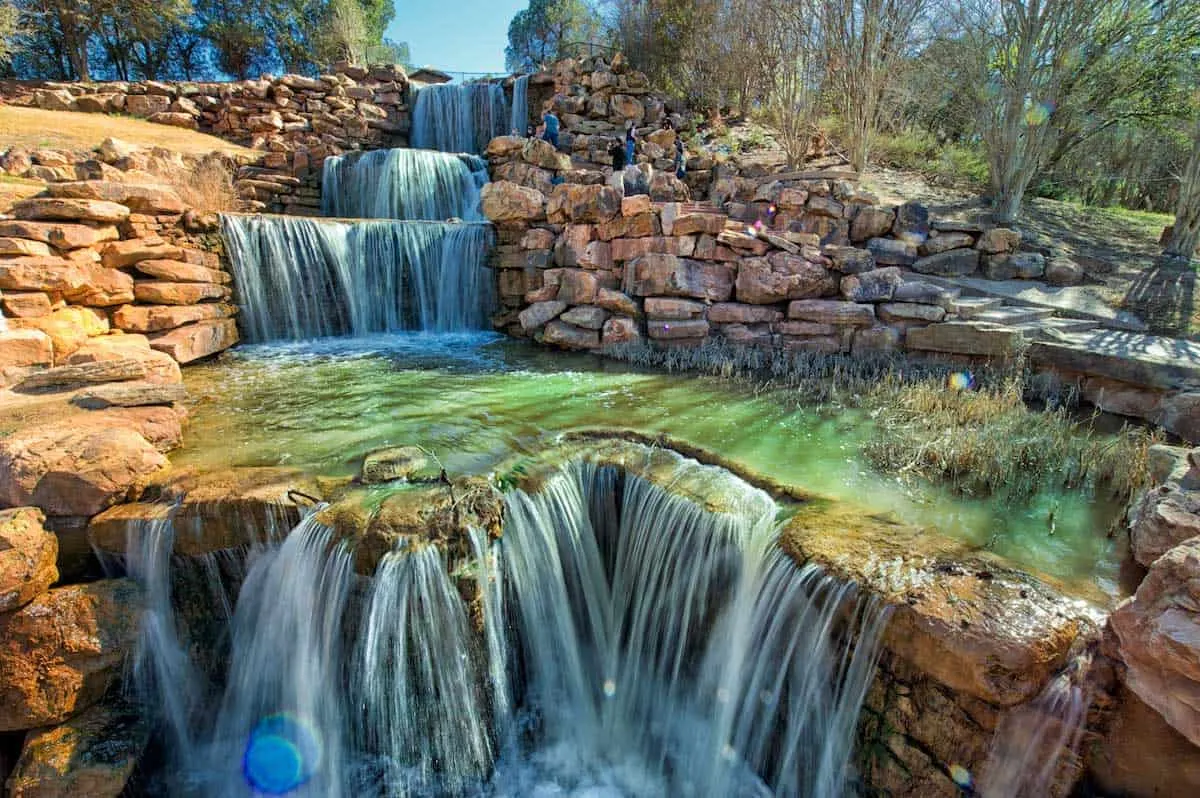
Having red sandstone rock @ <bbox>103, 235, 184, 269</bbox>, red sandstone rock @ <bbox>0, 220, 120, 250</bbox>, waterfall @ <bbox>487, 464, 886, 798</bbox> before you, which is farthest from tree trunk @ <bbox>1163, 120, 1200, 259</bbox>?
red sandstone rock @ <bbox>0, 220, 120, 250</bbox>

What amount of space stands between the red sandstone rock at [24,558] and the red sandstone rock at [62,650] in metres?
0.08

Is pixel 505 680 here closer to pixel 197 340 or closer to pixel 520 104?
pixel 197 340

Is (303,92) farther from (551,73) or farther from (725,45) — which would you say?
(725,45)

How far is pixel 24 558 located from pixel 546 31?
35284 mm

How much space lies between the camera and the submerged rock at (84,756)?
277 cm

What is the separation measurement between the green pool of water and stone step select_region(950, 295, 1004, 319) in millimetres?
2604

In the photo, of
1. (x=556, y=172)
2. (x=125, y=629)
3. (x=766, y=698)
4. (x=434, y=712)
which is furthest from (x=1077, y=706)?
(x=556, y=172)

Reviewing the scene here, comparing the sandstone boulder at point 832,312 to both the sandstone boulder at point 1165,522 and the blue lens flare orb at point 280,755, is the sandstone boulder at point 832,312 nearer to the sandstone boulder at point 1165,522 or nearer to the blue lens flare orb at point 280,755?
the sandstone boulder at point 1165,522

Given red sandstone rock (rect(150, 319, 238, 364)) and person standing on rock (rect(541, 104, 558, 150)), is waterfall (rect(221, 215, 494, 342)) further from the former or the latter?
person standing on rock (rect(541, 104, 558, 150))

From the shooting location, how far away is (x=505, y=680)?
11.5 feet

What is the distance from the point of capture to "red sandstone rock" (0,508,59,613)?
117 inches

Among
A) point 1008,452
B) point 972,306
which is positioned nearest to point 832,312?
point 972,306

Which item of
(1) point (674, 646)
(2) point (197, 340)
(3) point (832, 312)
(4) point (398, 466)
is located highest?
(3) point (832, 312)

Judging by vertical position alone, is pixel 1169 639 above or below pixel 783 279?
below
